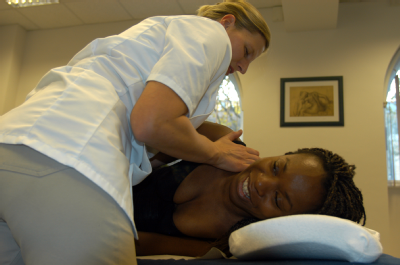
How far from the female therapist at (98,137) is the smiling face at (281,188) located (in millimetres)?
321

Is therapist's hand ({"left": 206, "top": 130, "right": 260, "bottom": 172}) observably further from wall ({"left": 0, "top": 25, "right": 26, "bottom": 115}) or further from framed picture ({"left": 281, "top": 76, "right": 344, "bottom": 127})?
wall ({"left": 0, "top": 25, "right": 26, "bottom": 115})

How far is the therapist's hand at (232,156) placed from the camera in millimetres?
1248

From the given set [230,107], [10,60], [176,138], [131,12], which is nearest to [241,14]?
[176,138]

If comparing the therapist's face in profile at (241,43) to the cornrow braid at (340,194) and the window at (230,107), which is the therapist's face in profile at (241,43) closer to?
the cornrow braid at (340,194)

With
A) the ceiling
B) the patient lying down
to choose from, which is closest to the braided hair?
the patient lying down

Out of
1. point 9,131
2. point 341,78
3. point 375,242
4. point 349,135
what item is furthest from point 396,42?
point 9,131

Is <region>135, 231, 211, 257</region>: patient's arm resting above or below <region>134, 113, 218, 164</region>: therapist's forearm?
below

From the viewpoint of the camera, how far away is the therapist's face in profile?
1271 millimetres

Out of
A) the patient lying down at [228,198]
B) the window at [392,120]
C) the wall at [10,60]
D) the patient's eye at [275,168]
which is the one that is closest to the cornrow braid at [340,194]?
the patient lying down at [228,198]

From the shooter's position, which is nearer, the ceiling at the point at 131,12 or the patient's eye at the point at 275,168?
the patient's eye at the point at 275,168

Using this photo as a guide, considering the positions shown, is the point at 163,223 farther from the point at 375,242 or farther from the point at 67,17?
the point at 67,17

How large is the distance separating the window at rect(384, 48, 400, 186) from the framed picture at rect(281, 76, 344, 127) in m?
0.55

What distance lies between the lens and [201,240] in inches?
57.3

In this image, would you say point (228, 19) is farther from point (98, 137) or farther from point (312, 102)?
point (312, 102)
